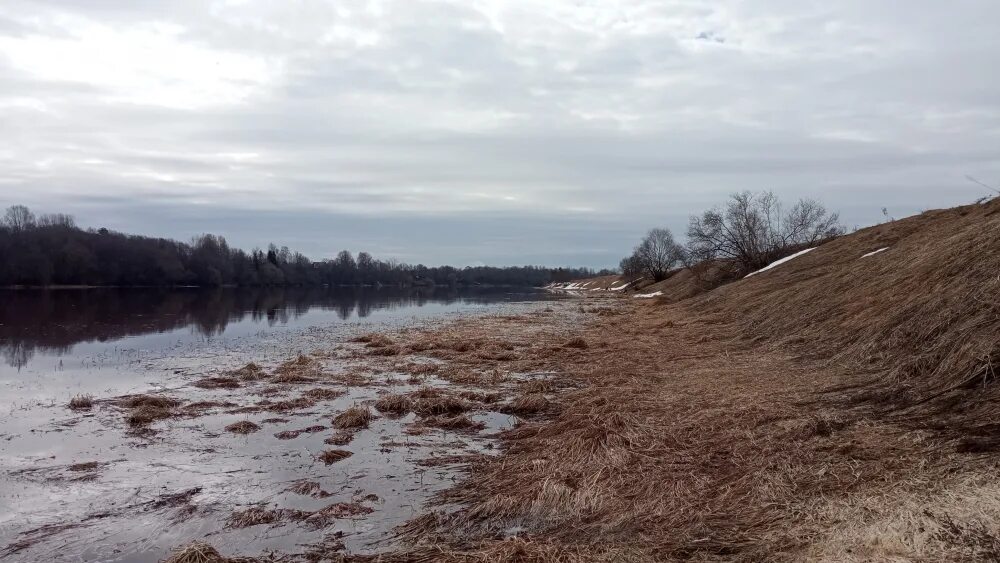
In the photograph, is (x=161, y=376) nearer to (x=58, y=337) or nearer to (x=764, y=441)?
(x=58, y=337)

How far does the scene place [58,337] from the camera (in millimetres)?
25172

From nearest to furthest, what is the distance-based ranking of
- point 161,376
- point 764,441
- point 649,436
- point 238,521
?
1. point 238,521
2. point 764,441
3. point 649,436
4. point 161,376

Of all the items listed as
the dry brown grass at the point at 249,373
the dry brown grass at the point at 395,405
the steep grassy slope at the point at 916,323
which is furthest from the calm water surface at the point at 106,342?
the steep grassy slope at the point at 916,323

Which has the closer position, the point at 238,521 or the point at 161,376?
the point at 238,521

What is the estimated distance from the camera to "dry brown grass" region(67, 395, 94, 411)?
12.4 meters

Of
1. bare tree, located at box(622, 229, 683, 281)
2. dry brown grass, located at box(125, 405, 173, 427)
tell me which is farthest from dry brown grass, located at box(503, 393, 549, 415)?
bare tree, located at box(622, 229, 683, 281)

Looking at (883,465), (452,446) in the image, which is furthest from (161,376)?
(883,465)

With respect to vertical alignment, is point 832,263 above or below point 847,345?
above

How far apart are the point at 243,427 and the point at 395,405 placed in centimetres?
284

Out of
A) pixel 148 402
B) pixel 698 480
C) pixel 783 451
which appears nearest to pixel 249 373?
pixel 148 402

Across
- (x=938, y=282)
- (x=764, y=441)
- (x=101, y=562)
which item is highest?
(x=938, y=282)

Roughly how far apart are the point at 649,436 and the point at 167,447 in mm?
7560

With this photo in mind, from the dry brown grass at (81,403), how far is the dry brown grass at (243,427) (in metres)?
3.98

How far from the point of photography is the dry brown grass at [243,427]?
10.6m
